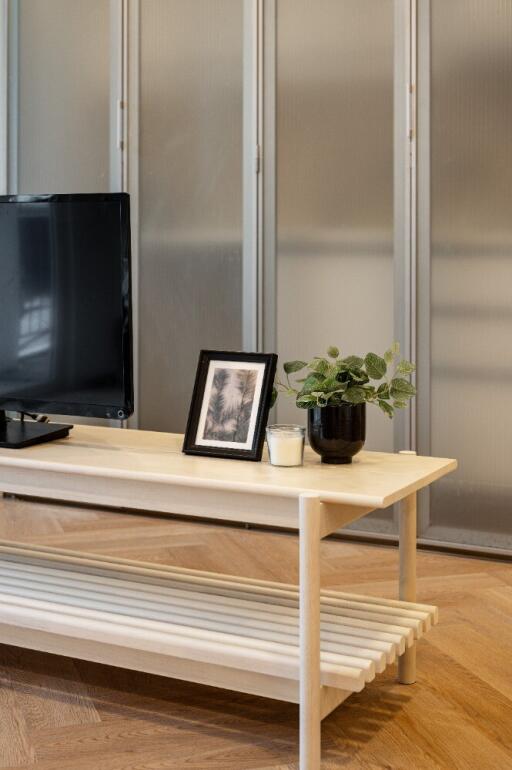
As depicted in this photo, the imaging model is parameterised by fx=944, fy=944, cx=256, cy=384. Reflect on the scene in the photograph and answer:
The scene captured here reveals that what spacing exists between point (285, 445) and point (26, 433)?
0.70 meters

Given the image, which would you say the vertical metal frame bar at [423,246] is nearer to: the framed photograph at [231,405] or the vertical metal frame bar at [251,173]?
the vertical metal frame bar at [251,173]

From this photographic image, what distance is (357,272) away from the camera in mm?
3660

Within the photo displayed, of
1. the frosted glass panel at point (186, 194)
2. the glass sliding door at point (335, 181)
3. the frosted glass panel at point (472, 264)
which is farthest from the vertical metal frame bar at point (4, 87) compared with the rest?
the frosted glass panel at point (472, 264)

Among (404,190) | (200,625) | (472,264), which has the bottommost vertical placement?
(200,625)

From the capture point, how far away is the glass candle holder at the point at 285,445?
1.98m

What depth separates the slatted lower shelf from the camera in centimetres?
183

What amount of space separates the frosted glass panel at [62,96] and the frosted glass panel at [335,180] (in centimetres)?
87

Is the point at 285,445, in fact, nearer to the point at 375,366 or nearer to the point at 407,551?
the point at 375,366

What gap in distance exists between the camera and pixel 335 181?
144 inches

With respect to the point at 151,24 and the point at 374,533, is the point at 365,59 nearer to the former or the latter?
the point at 151,24

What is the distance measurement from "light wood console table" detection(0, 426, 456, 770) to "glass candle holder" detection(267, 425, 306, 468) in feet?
0.11

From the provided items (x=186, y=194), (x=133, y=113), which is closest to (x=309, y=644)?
(x=186, y=194)

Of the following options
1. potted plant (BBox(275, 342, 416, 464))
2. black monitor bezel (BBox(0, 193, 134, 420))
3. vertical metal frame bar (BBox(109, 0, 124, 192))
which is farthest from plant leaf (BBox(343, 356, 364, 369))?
vertical metal frame bar (BBox(109, 0, 124, 192))

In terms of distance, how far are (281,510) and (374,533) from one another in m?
1.96
